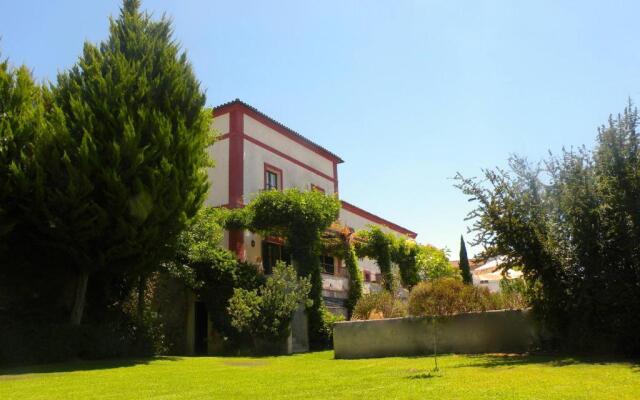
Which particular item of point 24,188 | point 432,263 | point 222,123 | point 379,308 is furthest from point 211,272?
point 432,263

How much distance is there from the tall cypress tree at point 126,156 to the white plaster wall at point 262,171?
823 cm

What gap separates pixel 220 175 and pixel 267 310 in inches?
396

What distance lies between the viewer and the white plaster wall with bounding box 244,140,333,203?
26031 mm

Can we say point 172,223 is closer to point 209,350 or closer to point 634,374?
point 209,350

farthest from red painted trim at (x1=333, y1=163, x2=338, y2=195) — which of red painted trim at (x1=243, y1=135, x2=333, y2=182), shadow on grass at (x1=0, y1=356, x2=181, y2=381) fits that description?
shadow on grass at (x1=0, y1=356, x2=181, y2=381)

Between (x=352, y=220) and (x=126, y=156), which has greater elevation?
(x=352, y=220)

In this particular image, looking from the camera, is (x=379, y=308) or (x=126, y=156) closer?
(x=126, y=156)

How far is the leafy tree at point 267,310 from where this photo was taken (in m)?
17.7

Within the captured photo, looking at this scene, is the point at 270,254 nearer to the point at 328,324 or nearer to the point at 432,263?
the point at 328,324

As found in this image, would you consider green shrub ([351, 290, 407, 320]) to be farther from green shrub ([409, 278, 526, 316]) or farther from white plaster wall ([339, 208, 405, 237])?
white plaster wall ([339, 208, 405, 237])

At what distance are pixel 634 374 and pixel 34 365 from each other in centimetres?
1295

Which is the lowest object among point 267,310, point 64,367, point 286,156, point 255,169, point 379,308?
point 64,367

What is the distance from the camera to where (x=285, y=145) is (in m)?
29.4

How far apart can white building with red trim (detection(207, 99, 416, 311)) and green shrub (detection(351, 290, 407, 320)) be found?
7906 millimetres
